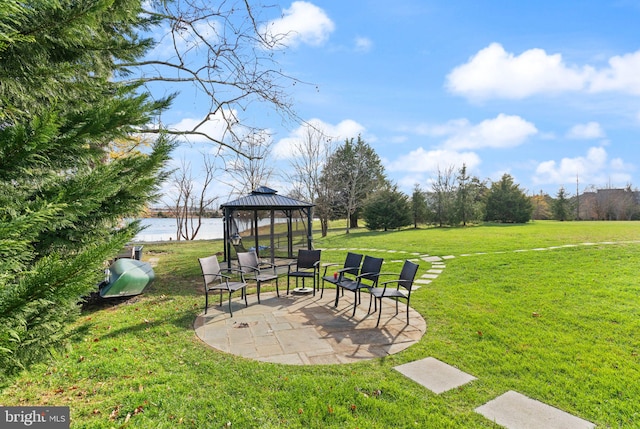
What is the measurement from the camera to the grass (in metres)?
2.55

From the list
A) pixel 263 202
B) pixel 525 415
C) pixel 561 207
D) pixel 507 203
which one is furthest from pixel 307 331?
pixel 561 207

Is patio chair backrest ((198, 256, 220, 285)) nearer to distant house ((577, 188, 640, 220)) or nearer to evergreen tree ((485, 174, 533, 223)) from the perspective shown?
evergreen tree ((485, 174, 533, 223))

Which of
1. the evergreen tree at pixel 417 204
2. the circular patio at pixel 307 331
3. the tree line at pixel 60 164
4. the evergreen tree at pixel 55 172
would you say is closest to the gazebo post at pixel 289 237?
the circular patio at pixel 307 331

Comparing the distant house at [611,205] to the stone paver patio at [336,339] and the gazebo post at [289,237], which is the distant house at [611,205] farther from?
the stone paver patio at [336,339]

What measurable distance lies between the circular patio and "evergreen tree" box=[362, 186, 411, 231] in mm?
18411

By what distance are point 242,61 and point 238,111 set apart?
1298 millimetres

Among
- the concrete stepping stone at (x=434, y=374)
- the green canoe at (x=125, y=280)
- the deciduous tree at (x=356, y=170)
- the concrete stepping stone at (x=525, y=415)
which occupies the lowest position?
the concrete stepping stone at (x=525, y=415)

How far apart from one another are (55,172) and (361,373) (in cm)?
313

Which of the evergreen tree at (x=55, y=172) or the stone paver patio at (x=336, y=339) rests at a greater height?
the evergreen tree at (x=55, y=172)

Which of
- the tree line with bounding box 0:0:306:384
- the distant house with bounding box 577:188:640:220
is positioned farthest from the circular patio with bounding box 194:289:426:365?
the distant house with bounding box 577:188:640:220

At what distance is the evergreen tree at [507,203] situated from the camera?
91.5ft

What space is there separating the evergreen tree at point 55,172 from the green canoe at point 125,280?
203 inches

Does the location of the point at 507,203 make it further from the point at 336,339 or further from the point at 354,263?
the point at 336,339

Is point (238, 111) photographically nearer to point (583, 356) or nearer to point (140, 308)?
point (140, 308)
